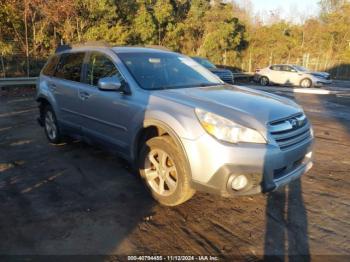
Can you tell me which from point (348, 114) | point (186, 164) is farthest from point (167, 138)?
point (348, 114)

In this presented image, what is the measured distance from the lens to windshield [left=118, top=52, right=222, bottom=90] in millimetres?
4293

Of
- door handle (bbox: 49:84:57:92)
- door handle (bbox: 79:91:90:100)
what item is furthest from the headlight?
door handle (bbox: 49:84:57:92)

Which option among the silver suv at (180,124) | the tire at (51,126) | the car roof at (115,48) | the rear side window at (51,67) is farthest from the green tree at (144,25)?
the silver suv at (180,124)

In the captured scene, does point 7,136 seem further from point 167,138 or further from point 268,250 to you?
point 268,250

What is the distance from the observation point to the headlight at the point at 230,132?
129 inches

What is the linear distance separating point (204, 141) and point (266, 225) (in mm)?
1081

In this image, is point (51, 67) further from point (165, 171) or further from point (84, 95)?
point (165, 171)

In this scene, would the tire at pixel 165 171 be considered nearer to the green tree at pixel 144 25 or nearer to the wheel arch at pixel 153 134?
the wheel arch at pixel 153 134

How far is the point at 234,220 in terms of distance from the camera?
11.7 ft

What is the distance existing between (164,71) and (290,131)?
6.12 feet

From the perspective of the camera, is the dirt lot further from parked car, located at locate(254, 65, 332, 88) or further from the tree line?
parked car, located at locate(254, 65, 332, 88)

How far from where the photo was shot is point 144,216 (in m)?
3.64

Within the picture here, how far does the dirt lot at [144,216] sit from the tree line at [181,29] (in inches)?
362

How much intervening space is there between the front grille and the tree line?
33.4ft
